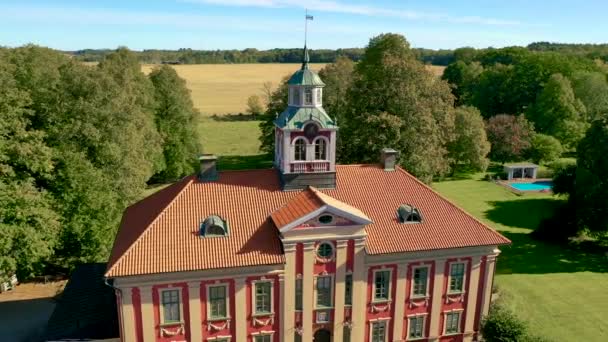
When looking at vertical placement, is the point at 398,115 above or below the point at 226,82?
above

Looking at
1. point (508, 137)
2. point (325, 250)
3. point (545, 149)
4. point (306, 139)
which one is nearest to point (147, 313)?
point (325, 250)

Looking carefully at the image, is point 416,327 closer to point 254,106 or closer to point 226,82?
point 254,106

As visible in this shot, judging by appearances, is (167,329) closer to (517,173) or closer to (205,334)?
(205,334)

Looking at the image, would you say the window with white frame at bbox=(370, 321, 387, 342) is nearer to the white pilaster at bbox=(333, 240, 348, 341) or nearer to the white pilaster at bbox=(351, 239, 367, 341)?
the white pilaster at bbox=(351, 239, 367, 341)

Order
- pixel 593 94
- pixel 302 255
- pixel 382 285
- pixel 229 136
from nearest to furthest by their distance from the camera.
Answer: pixel 302 255 < pixel 382 285 < pixel 593 94 < pixel 229 136

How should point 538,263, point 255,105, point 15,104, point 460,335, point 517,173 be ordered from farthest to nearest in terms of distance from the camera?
1. point 255,105
2. point 517,173
3. point 538,263
4. point 15,104
5. point 460,335

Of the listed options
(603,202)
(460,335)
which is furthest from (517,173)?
(460,335)
